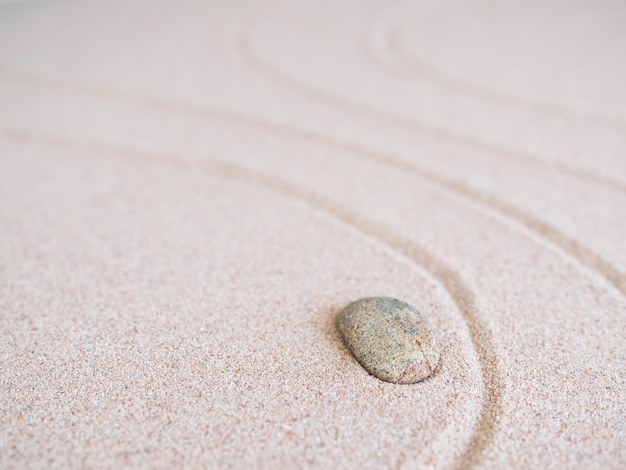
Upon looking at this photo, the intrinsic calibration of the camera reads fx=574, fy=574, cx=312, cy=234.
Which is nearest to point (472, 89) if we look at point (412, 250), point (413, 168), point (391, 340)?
point (413, 168)

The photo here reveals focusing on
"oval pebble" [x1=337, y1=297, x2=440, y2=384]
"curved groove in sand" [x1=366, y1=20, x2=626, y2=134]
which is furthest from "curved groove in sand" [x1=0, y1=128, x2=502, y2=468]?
"curved groove in sand" [x1=366, y1=20, x2=626, y2=134]

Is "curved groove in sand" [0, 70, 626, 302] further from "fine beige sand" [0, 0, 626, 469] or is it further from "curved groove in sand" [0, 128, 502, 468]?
"curved groove in sand" [0, 128, 502, 468]

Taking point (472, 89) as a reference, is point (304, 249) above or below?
below

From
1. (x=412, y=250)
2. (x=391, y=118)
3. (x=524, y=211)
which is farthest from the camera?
(x=391, y=118)

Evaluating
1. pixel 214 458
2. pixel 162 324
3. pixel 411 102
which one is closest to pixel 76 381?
pixel 162 324

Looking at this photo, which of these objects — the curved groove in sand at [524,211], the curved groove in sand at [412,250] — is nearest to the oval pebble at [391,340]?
the curved groove in sand at [412,250]

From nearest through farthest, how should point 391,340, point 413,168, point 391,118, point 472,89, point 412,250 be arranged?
point 391,340 → point 412,250 → point 413,168 → point 391,118 → point 472,89

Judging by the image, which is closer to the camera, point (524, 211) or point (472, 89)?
point (524, 211)

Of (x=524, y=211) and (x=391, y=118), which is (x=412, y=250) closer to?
(x=524, y=211)
